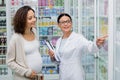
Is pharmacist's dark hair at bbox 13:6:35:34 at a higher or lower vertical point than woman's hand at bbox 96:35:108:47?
higher

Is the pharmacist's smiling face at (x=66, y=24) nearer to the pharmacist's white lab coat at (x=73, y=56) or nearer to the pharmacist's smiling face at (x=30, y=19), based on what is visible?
the pharmacist's white lab coat at (x=73, y=56)

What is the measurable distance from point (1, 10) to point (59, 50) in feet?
12.6

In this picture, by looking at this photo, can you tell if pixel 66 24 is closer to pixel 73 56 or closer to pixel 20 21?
pixel 73 56

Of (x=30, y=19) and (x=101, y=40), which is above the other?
(x=30, y=19)

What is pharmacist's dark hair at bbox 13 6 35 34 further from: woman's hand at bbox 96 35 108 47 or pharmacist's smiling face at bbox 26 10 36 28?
woman's hand at bbox 96 35 108 47

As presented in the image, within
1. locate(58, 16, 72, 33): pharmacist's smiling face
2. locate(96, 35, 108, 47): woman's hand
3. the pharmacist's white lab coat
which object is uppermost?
locate(58, 16, 72, 33): pharmacist's smiling face

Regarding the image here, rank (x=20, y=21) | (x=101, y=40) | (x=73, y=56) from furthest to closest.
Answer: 1. (x=73, y=56)
2. (x=20, y=21)
3. (x=101, y=40)

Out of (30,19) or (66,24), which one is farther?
(66,24)

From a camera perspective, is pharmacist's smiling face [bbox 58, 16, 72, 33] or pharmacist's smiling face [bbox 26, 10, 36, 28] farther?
pharmacist's smiling face [bbox 58, 16, 72, 33]

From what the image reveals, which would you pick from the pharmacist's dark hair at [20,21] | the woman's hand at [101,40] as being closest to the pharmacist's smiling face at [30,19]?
the pharmacist's dark hair at [20,21]

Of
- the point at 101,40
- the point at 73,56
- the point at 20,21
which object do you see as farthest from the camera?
the point at 73,56

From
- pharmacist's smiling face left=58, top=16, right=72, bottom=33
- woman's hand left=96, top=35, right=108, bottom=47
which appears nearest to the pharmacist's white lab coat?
pharmacist's smiling face left=58, top=16, right=72, bottom=33

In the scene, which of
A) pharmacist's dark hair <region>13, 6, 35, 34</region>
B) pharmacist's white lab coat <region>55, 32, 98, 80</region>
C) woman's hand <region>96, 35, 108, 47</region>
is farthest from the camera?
pharmacist's white lab coat <region>55, 32, 98, 80</region>

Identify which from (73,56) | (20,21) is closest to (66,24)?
(73,56)
